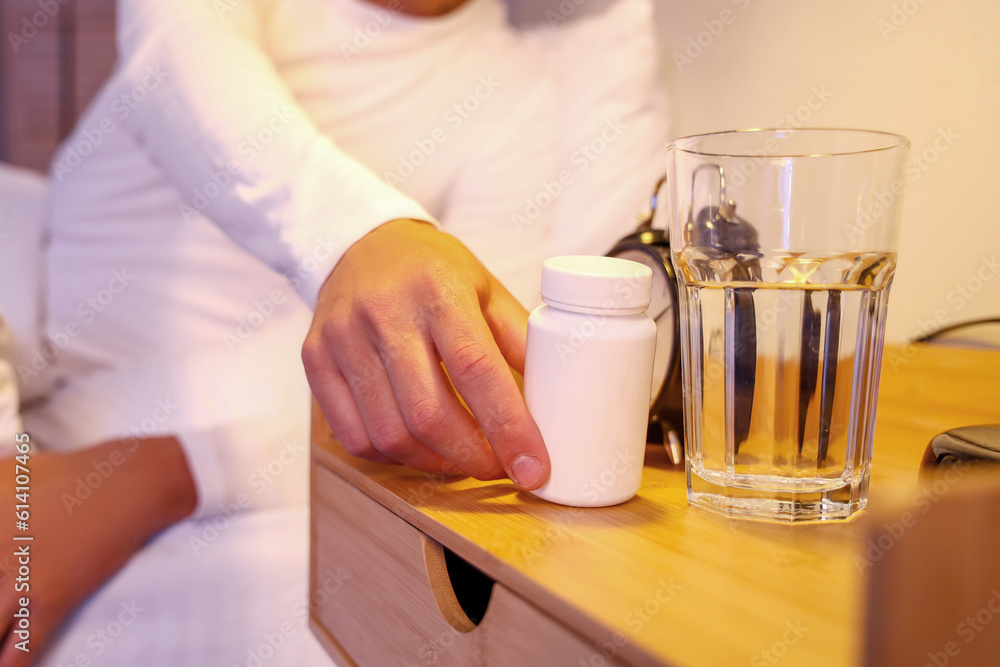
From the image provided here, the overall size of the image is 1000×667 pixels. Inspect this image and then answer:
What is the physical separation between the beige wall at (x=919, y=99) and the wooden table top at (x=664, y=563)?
0.84 feet

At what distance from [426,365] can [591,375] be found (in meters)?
0.10

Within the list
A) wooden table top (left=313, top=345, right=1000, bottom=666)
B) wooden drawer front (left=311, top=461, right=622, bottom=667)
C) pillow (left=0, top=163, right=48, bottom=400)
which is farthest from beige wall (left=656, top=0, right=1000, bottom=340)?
pillow (left=0, top=163, right=48, bottom=400)

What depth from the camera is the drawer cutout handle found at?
1.10 feet

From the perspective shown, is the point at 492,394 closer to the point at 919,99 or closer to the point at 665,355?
the point at 665,355

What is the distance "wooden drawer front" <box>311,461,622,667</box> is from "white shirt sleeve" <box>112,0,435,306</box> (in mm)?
179

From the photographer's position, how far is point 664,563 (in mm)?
278

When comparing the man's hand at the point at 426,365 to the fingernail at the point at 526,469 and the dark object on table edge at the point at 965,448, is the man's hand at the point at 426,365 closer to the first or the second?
the fingernail at the point at 526,469

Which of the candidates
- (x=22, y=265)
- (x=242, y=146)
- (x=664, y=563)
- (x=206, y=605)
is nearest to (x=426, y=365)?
(x=664, y=563)

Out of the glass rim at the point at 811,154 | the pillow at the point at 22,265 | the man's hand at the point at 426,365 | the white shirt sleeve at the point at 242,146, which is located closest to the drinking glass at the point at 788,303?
the glass rim at the point at 811,154

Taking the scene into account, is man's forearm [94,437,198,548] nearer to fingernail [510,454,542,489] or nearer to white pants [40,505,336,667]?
white pants [40,505,336,667]

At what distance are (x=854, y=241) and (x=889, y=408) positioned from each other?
0.33 meters

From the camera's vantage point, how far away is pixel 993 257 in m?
0.57

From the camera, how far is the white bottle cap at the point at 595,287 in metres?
0.32

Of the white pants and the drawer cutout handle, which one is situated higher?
the drawer cutout handle
